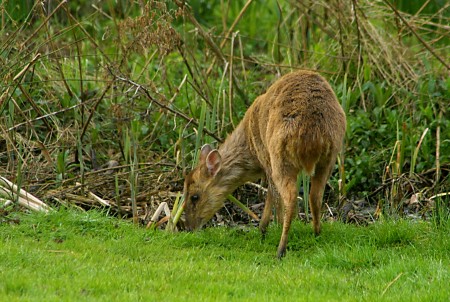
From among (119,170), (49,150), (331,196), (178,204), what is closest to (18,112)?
(49,150)

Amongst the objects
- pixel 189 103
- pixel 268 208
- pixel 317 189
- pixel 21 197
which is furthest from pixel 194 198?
pixel 21 197

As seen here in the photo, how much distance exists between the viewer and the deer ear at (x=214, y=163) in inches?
365

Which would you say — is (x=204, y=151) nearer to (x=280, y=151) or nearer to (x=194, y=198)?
(x=194, y=198)

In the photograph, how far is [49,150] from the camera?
10344mm

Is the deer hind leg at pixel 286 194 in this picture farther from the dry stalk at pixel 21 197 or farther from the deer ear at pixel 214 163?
the dry stalk at pixel 21 197

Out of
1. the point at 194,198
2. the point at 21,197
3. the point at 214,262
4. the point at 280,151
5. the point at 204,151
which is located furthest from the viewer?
the point at 204,151

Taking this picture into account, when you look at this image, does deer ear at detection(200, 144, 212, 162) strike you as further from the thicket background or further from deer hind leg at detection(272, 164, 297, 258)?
deer hind leg at detection(272, 164, 297, 258)

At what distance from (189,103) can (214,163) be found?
1456mm

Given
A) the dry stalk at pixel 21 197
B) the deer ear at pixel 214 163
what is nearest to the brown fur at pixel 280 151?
the deer ear at pixel 214 163

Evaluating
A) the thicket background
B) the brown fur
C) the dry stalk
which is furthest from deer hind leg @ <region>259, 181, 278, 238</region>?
the dry stalk

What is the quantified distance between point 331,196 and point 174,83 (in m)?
3.10

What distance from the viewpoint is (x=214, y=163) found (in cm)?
930

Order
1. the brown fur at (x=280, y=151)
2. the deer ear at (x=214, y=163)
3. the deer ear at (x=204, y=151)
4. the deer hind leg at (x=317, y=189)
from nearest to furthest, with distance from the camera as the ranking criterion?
the brown fur at (x=280, y=151) < the deer hind leg at (x=317, y=189) < the deer ear at (x=214, y=163) < the deer ear at (x=204, y=151)

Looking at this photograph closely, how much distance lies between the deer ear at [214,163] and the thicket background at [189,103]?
8.4 inches
